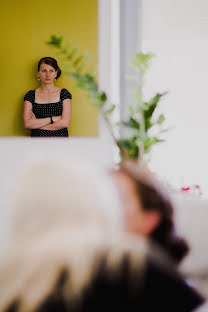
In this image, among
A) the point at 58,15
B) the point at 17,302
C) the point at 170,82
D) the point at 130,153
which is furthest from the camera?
the point at 58,15

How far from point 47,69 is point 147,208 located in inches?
122

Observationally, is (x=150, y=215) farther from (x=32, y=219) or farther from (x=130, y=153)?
(x=130, y=153)

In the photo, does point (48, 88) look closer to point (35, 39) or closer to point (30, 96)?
point (30, 96)

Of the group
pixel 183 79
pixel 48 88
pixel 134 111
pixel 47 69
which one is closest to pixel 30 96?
pixel 48 88

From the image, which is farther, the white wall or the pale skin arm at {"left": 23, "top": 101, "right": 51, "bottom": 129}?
the pale skin arm at {"left": 23, "top": 101, "right": 51, "bottom": 129}

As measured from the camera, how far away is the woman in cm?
338

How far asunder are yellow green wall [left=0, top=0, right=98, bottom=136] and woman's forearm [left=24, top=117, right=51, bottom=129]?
0.36 m

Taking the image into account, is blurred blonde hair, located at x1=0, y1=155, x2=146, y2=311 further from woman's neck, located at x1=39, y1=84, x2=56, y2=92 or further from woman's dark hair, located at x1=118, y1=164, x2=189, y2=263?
woman's neck, located at x1=39, y1=84, x2=56, y2=92

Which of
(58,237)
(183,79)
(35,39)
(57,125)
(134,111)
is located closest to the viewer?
(58,237)

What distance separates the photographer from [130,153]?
1.14m

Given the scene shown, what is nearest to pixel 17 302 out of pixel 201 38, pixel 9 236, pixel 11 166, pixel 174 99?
pixel 9 236

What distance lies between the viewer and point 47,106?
339 cm

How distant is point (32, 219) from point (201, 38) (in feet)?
9.65

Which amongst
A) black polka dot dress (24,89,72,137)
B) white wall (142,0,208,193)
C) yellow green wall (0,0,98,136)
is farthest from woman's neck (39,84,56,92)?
white wall (142,0,208,193)
